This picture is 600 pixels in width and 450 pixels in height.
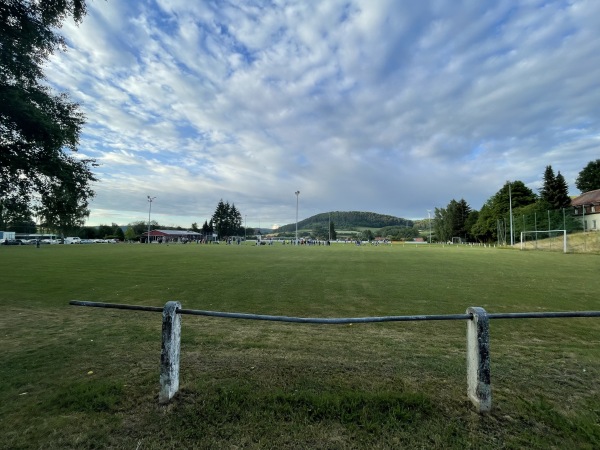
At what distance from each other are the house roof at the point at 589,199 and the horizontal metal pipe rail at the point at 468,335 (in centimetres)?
7817

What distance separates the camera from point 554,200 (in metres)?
68.5

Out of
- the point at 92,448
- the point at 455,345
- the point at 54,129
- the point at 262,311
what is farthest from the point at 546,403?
the point at 54,129

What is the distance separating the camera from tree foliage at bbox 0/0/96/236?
8.64 metres

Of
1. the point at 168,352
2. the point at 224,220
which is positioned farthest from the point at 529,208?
the point at 224,220

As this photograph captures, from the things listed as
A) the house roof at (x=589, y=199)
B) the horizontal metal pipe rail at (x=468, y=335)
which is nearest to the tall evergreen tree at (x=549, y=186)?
the house roof at (x=589, y=199)

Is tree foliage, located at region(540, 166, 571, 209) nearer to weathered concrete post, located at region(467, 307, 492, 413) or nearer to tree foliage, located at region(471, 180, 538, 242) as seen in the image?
tree foliage, located at region(471, 180, 538, 242)

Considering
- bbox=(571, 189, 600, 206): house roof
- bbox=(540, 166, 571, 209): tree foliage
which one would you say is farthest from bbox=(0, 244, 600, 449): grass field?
bbox=(540, 166, 571, 209): tree foliage

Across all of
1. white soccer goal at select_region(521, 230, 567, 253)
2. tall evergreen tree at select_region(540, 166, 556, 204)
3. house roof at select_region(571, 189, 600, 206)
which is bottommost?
white soccer goal at select_region(521, 230, 567, 253)

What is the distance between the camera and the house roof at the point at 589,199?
61.2m

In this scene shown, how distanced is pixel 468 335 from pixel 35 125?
1198 centimetres

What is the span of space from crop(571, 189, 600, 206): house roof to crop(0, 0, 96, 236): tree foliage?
80.1 meters

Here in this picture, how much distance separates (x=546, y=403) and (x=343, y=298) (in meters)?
7.07

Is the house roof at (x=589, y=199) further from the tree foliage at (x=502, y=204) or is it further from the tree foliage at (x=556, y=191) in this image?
the tree foliage at (x=502, y=204)

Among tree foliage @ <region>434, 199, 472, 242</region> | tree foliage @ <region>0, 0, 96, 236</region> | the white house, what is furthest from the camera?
tree foliage @ <region>434, 199, 472, 242</region>
